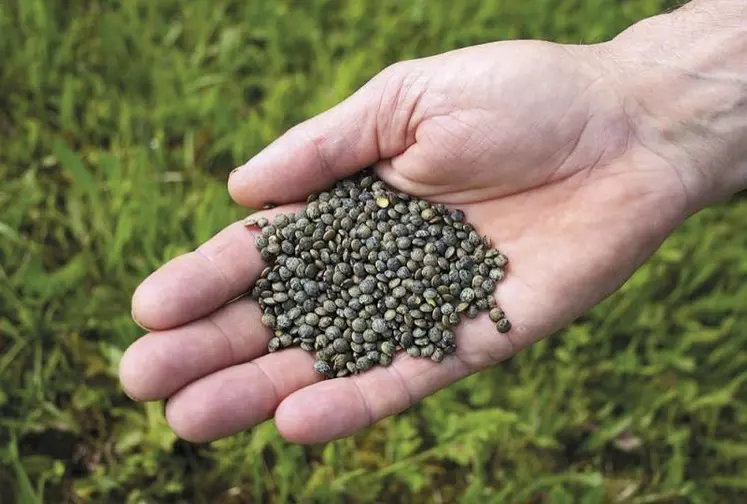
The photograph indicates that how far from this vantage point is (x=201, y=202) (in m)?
3.58

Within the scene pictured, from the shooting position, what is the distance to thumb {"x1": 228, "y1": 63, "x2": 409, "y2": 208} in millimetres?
2811

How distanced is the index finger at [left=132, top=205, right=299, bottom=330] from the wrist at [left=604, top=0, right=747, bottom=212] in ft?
4.82

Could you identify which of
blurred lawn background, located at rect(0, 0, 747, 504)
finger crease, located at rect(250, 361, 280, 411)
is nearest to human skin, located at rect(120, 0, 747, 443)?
finger crease, located at rect(250, 361, 280, 411)

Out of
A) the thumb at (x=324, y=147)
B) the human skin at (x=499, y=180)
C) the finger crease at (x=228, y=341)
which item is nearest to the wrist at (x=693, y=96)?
the human skin at (x=499, y=180)

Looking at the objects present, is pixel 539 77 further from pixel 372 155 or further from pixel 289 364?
pixel 289 364

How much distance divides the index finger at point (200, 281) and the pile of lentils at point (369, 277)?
54 mm

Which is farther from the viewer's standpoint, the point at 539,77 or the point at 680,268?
the point at 680,268

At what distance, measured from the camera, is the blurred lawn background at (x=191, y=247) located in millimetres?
3076

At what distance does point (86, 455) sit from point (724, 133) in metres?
2.71

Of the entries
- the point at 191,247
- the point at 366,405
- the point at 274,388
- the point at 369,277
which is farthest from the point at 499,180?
the point at 191,247

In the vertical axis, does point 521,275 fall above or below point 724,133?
below

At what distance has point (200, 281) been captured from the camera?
2.52 metres

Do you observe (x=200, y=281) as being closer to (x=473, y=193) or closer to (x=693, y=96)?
(x=473, y=193)

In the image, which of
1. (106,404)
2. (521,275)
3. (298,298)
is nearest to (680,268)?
(521,275)
